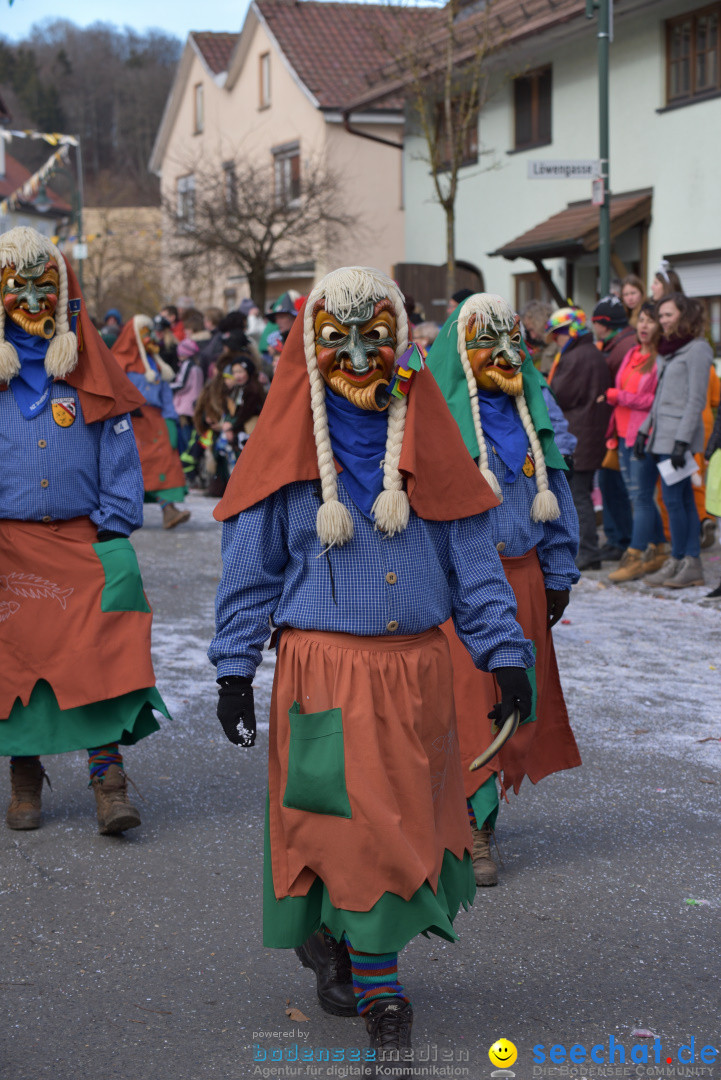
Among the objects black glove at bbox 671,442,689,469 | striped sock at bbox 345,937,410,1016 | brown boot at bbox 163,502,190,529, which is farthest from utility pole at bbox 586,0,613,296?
striped sock at bbox 345,937,410,1016

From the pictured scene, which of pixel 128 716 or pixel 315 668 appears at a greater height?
pixel 315 668

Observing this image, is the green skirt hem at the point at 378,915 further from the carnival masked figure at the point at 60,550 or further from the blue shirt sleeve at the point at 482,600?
the carnival masked figure at the point at 60,550

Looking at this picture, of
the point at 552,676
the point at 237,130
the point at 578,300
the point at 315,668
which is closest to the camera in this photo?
the point at 315,668

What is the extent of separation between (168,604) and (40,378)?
4772mm

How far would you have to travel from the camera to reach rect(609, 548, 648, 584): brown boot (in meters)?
10.3

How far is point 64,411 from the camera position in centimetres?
520

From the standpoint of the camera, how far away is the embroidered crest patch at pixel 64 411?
5184mm

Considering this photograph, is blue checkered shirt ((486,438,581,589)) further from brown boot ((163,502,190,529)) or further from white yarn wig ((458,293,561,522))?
brown boot ((163,502,190,529))

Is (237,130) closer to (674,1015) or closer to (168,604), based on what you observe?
(168,604)

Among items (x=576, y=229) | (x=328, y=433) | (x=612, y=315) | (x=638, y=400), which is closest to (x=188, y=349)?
(x=576, y=229)

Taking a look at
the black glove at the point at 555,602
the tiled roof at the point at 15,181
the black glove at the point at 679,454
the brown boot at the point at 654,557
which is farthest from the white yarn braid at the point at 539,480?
the tiled roof at the point at 15,181

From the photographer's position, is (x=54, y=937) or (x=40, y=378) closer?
(x=54, y=937)

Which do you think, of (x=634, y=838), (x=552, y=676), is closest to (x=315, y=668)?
(x=552, y=676)

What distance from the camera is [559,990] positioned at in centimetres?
373
